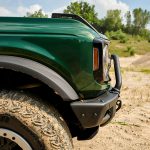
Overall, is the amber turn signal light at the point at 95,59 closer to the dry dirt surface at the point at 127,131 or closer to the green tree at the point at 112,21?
the dry dirt surface at the point at 127,131

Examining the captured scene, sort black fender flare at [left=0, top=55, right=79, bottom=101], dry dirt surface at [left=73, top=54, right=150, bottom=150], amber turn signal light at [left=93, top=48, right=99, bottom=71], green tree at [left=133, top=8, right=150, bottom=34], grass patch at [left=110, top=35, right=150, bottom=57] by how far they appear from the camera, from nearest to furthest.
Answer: black fender flare at [left=0, top=55, right=79, bottom=101]
amber turn signal light at [left=93, top=48, right=99, bottom=71]
dry dirt surface at [left=73, top=54, right=150, bottom=150]
grass patch at [left=110, top=35, right=150, bottom=57]
green tree at [left=133, top=8, right=150, bottom=34]

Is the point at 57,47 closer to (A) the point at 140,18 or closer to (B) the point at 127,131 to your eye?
(B) the point at 127,131

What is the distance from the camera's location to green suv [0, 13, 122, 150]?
8.96ft

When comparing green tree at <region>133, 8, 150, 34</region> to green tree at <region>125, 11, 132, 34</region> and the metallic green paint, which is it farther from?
the metallic green paint

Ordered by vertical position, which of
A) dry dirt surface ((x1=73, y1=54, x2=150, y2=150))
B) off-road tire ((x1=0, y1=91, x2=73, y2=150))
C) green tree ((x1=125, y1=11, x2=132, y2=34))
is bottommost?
green tree ((x1=125, y1=11, x2=132, y2=34))

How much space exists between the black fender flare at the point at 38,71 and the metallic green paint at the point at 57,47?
33 mm

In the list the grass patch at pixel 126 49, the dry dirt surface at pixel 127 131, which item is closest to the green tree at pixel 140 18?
the grass patch at pixel 126 49

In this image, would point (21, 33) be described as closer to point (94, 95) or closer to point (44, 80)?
point (44, 80)

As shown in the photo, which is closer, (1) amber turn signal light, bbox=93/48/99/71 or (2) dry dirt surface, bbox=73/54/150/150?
(1) amber turn signal light, bbox=93/48/99/71

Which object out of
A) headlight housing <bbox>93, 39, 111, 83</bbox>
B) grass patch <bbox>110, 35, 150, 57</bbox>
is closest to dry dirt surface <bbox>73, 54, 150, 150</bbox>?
headlight housing <bbox>93, 39, 111, 83</bbox>

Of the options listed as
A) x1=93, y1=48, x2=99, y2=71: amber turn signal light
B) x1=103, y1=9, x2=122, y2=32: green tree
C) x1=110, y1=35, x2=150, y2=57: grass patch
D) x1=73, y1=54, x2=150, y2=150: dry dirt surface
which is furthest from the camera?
x1=103, y1=9, x2=122, y2=32: green tree

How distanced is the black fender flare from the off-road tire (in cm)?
18

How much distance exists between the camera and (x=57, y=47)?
277 cm

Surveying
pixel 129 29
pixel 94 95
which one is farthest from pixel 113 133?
pixel 129 29
